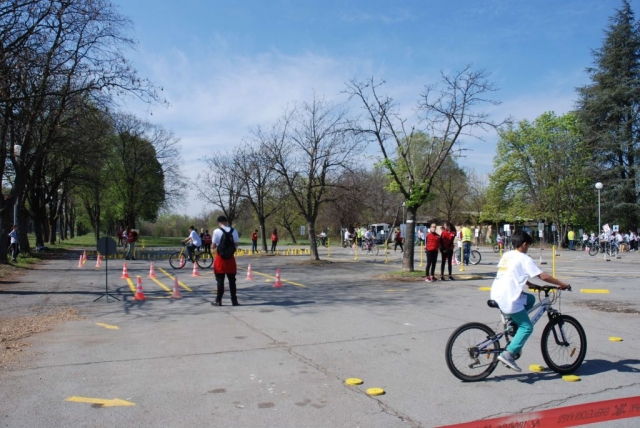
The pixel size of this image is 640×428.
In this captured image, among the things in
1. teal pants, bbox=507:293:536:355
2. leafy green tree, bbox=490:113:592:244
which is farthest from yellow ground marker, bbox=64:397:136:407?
leafy green tree, bbox=490:113:592:244

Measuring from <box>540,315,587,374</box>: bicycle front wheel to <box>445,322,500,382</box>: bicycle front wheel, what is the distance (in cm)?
65

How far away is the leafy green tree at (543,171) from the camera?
4666 centimetres

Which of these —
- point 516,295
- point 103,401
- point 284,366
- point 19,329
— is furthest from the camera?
point 19,329

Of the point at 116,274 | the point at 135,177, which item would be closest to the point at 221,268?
the point at 116,274

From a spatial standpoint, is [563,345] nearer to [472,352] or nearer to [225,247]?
[472,352]

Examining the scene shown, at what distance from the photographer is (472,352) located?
5.75 meters

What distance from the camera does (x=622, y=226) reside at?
4734cm

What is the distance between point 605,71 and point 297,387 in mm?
52319

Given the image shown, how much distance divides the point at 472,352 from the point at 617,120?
49962 mm

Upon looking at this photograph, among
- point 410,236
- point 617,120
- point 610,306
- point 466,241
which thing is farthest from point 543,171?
point 610,306

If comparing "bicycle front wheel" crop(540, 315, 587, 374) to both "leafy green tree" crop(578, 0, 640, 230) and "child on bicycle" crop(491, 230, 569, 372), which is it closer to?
"child on bicycle" crop(491, 230, 569, 372)

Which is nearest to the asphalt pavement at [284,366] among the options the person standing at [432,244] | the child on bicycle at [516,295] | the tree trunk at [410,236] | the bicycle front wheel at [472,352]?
the bicycle front wheel at [472,352]

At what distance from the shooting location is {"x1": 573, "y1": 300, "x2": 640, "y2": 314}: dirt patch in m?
10.2

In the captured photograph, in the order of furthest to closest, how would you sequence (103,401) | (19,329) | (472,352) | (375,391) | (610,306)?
(610,306), (19,329), (472,352), (375,391), (103,401)
